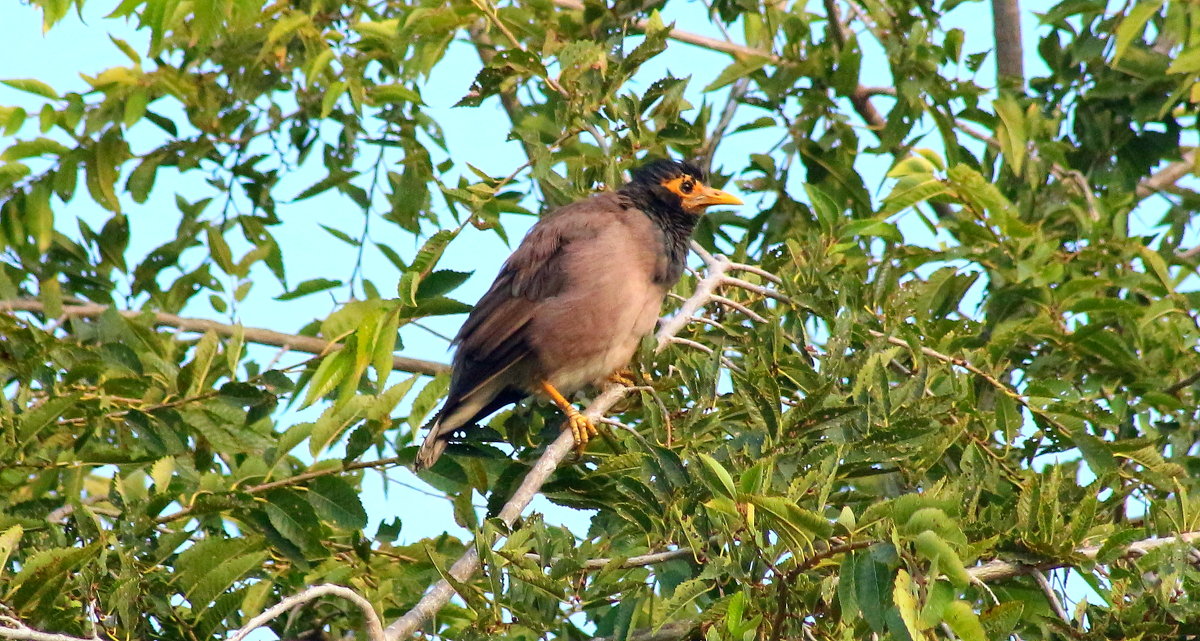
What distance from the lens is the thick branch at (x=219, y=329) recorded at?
488 centimetres

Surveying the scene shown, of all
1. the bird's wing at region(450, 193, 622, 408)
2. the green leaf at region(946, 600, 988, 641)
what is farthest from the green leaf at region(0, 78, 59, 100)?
the green leaf at region(946, 600, 988, 641)

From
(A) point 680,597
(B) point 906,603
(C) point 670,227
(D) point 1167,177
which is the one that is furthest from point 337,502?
(D) point 1167,177

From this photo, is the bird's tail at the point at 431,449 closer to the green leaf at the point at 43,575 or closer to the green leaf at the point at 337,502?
the green leaf at the point at 337,502

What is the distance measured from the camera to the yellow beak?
508 centimetres

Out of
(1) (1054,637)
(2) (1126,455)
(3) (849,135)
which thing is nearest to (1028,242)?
(2) (1126,455)

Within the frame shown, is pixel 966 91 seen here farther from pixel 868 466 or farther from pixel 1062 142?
pixel 868 466

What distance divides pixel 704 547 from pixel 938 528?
53 cm

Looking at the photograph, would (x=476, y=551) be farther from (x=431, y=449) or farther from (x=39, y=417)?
(x=39, y=417)

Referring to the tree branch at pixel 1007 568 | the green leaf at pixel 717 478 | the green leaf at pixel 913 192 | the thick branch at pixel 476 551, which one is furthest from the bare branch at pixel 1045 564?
the green leaf at pixel 913 192

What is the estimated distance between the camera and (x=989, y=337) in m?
4.38

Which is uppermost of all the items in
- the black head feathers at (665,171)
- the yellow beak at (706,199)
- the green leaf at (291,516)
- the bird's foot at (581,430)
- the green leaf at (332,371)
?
the black head feathers at (665,171)

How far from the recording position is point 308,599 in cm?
251

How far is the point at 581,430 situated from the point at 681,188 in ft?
4.98

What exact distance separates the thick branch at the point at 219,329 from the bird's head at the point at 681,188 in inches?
42.6
